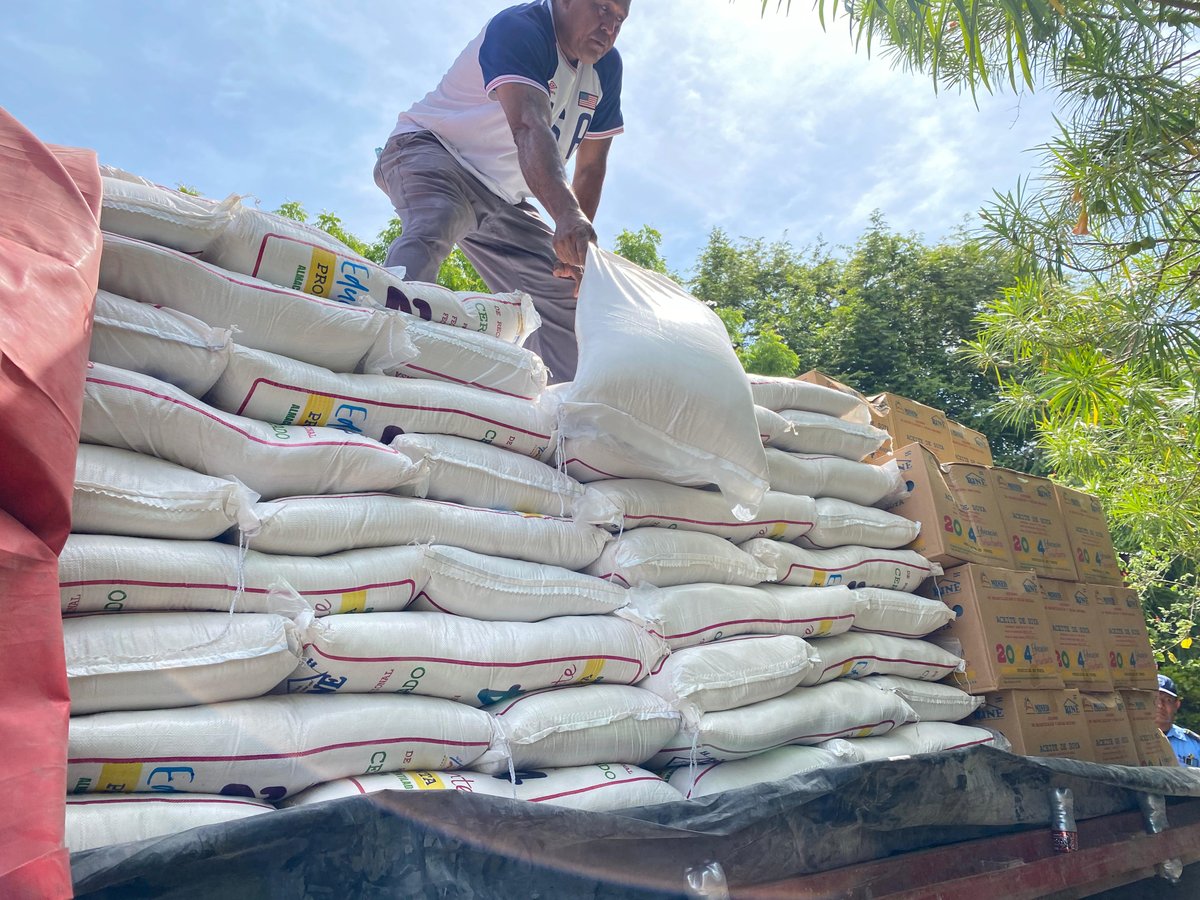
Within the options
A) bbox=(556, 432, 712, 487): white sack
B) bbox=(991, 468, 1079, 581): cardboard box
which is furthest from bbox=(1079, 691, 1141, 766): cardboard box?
bbox=(556, 432, 712, 487): white sack

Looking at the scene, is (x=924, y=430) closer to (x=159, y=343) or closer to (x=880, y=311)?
(x=159, y=343)

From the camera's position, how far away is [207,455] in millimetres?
1501

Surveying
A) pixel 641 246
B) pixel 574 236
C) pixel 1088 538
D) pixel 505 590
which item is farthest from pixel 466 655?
pixel 641 246

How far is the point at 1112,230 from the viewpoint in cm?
444

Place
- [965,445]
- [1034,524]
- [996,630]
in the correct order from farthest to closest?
[965,445] → [1034,524] → [996,630]

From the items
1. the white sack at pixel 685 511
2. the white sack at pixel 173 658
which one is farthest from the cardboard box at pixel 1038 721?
the white sack at pixel 173 658

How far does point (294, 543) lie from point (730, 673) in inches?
37.7

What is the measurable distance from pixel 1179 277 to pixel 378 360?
4.60m

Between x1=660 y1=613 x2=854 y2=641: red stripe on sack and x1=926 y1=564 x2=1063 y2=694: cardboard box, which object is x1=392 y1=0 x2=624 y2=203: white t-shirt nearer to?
x1=660 y1=613 x2=854 y2=641: red stripe on sack

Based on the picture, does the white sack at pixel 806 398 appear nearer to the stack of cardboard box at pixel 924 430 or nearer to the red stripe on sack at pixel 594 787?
the stack of cardboard box at pixel 924 430

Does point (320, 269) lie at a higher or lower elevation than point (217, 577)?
higher

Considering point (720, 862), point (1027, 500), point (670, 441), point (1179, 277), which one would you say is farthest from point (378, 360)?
point (1179, 277)

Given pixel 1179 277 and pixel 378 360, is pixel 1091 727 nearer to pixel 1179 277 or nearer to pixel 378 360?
pixel 378 360

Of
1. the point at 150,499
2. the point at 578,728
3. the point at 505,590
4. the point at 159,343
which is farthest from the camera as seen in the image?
the point at 505,590
